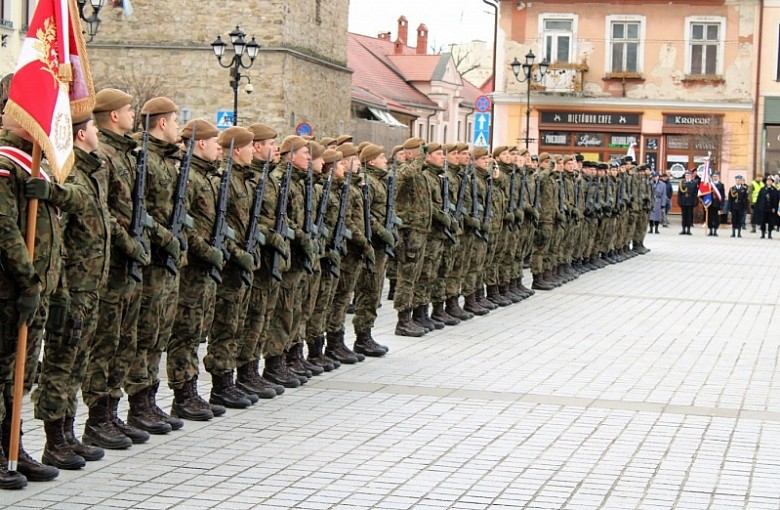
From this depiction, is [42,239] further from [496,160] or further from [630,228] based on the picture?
[630,228]

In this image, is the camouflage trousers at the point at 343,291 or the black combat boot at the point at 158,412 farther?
the camouflage trousers at the point at 343,291

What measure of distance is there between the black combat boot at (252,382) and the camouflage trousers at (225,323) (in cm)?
43

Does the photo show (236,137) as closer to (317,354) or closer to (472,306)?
(317,354)

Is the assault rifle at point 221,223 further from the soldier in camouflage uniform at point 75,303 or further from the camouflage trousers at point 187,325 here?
the soldier in camouflage uniform at point 75,303

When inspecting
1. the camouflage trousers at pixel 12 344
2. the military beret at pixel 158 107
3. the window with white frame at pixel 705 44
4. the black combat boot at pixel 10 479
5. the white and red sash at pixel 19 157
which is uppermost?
the window with white frame at pixel 705 44

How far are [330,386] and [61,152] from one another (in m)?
4.37

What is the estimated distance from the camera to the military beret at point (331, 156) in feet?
39.1

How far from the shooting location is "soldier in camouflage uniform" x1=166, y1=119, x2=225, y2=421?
9.41 m

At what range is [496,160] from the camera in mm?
19172

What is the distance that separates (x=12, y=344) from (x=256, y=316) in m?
3.37

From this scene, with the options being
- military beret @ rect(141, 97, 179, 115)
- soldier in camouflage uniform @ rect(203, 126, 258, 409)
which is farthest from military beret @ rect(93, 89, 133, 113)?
soldier in camouflage uniform @ rect(203, 126, 258, 409)

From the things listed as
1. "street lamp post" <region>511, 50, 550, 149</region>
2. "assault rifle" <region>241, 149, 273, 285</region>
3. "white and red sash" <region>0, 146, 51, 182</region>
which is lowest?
"assault rifle" <region>241, 149, 273, 285</region>

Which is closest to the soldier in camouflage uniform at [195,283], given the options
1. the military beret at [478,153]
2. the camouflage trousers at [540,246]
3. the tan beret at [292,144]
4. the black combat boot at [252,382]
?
the black combat boot at [252,382]

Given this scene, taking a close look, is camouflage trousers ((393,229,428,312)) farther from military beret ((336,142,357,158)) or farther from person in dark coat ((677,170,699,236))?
person in dark coat ((677,170,699,236))
